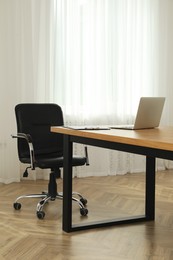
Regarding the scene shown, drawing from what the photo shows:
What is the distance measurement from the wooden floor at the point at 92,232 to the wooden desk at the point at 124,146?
10 cm

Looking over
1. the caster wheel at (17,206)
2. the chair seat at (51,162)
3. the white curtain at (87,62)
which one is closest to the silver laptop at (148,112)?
the chair seat at (51,162)

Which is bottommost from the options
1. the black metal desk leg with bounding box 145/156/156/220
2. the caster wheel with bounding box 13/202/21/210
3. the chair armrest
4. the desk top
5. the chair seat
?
the caster wheel with bounding box 13/202/21/210

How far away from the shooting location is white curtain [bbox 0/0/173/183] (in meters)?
5.17

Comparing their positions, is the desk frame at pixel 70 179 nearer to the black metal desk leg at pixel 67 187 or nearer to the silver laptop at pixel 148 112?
the black metal desk leg at pixel 67 187

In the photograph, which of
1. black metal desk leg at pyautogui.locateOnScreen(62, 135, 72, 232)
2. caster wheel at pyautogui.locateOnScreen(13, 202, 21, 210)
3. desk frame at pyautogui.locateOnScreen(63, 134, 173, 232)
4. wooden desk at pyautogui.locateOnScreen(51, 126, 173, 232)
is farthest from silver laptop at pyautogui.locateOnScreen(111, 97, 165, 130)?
caster wheel at pyautogui.locateOnScreen(13, 202, 21, 210)

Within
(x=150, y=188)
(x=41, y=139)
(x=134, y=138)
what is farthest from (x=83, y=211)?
(x=134, y=138)

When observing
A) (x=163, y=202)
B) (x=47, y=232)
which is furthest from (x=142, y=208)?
(x=47, y=232)

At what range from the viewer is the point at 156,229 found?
3336 mm

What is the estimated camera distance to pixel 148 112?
313 cm

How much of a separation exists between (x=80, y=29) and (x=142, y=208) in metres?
2.70

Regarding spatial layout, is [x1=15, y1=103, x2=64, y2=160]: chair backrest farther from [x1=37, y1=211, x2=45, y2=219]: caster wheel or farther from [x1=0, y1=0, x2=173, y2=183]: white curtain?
[x1=0, y1=0, x2=173, y2=183]: white curtain

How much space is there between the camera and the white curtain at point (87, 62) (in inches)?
204

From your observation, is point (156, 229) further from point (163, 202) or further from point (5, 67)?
point (5, 67)

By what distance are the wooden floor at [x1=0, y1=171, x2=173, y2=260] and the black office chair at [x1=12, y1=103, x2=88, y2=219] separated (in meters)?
0.14
